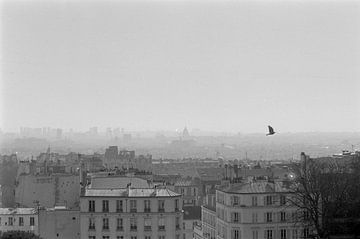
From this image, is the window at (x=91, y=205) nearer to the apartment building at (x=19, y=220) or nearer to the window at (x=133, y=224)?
the window at (x=133, y=224)

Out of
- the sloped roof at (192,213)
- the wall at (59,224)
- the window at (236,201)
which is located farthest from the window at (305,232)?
the sloped roof at (192,213)

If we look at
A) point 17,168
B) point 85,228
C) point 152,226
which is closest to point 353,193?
point 152,226

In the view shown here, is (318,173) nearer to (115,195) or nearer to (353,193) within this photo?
(353,193)

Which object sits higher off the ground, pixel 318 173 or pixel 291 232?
pixel 318 173

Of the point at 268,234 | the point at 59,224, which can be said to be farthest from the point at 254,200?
the point at 59,224

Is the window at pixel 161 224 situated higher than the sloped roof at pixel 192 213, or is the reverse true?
the window at pixel 161 224

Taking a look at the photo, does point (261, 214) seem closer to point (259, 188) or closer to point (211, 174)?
point (259, 188)

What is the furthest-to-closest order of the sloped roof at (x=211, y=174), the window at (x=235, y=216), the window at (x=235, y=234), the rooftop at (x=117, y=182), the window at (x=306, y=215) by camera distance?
the sloped roof at (x=211, y=174), the rooftop at (x=117, y=182), the window at (x=235, y=216), the window at (x=235, y=234), the window at (x=306, y=215)
